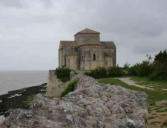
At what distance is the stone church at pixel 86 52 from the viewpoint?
43.8 metres

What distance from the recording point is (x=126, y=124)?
5535 millimetres

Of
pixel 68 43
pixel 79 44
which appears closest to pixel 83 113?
pixel 79 44

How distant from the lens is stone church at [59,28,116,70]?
144 feet

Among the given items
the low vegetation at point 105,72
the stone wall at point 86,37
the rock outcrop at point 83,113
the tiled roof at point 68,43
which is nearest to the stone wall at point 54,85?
the low vegetation at point 105,72

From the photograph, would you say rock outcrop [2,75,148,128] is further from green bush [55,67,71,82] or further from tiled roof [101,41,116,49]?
tiled roof [101,41,116,49]

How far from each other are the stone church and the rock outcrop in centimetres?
3653

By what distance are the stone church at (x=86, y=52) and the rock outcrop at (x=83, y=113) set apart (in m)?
36.5

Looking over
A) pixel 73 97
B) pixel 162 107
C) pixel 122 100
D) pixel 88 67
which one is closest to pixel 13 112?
pixel 73 97

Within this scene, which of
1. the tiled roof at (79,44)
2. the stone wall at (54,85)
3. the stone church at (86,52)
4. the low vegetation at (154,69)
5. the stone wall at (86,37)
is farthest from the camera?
the stone wall at (86,37)

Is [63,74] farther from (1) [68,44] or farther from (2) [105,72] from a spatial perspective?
(1) [68,44]

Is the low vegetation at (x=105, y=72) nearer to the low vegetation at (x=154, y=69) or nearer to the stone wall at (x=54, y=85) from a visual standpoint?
the low vegetation at (x=154, y=69)

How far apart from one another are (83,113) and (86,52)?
38403 millimetres

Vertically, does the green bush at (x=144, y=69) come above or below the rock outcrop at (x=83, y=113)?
above

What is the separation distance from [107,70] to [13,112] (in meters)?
32.3
